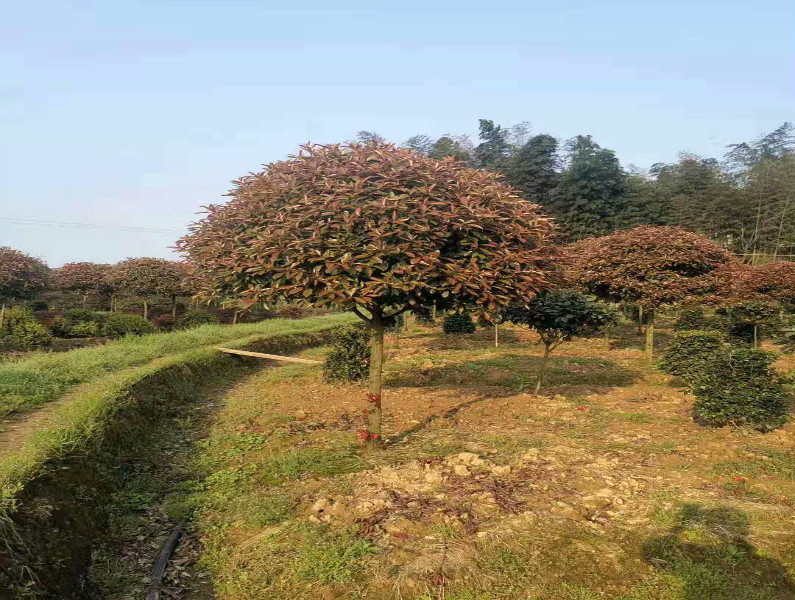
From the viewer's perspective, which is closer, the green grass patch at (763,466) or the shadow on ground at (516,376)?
the green grass patch at (763,466)

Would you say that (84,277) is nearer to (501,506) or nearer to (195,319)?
(195,319)

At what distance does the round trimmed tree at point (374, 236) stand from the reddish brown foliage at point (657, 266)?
7.12m

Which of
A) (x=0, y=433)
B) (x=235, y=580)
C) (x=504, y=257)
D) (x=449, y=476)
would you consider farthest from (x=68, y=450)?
(x=504, y=257)

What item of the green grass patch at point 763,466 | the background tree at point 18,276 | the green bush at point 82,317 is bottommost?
the green grass patch at point 763,466

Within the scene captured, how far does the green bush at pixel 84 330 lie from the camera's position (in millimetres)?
19406

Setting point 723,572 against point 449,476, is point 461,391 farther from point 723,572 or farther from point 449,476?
point 723,572

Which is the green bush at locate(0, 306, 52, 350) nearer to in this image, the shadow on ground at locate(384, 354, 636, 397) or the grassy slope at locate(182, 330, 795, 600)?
the grassy slope at locate(182, 330, 795, 600)

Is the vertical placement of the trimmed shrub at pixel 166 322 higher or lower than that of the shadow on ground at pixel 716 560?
higher

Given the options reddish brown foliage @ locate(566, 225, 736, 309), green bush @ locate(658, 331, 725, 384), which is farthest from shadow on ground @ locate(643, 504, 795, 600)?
reddish brown foliage @ locate(566, 225, 736, 309)

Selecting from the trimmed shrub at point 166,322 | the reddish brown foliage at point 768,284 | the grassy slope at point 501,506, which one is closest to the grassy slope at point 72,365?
the grassy slope at point 501,506

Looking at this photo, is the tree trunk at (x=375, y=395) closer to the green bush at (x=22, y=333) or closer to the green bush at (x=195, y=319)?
the green bush at (x=22, y=333)

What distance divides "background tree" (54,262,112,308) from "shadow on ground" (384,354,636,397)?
21923mm

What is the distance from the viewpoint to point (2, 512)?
13.8ft

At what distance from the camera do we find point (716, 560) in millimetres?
4488
